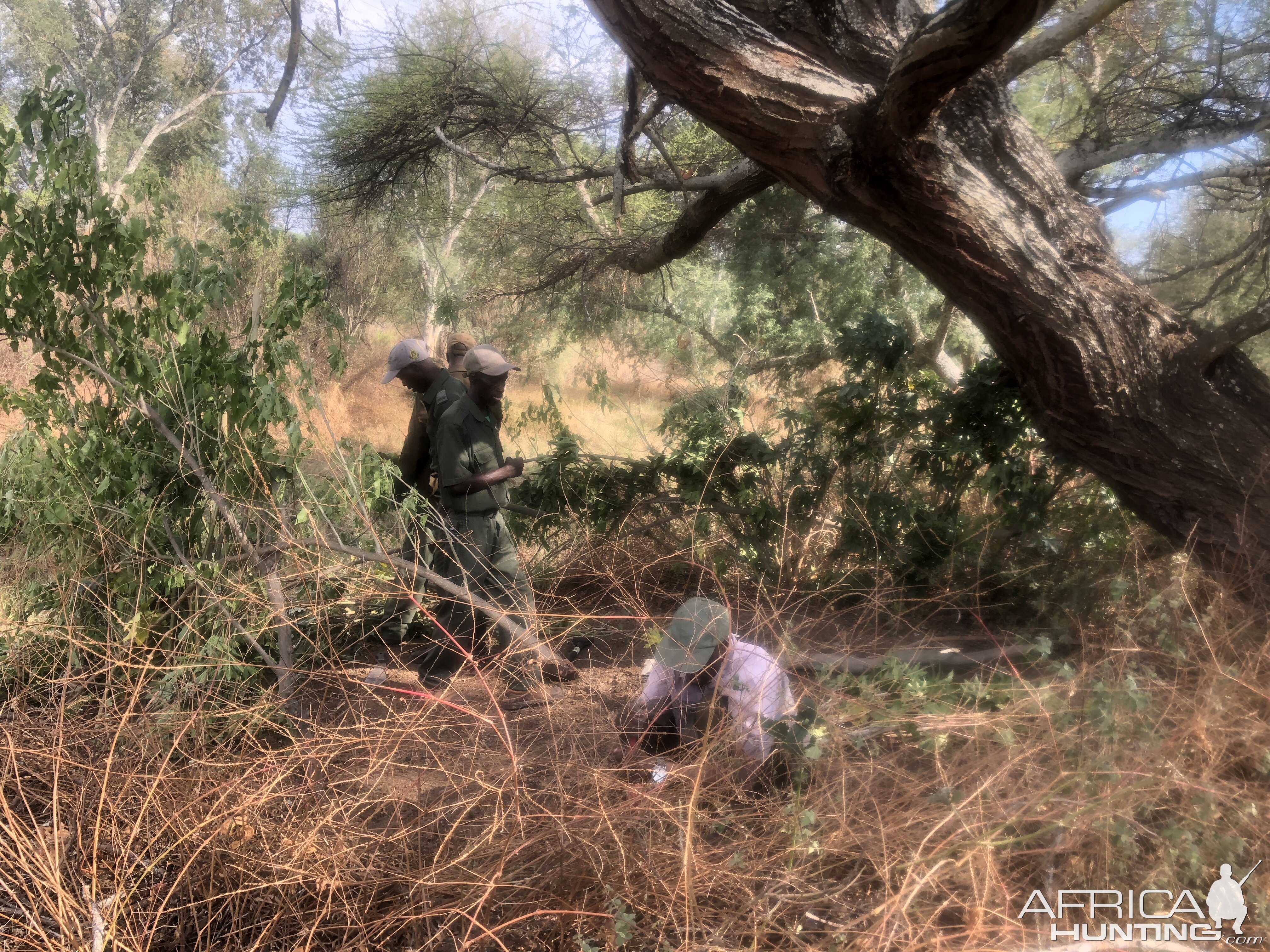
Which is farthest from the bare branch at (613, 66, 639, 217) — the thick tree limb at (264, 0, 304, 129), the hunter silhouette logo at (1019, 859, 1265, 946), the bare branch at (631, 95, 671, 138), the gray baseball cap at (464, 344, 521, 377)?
the hunter silhouette logo at (1019, 859, 1265, 946)

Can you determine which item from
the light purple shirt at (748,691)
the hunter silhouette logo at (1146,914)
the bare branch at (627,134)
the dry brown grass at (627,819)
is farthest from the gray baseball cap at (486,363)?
the hunter silhouette logo at (1146,914)

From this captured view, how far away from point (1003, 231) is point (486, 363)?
2.45m

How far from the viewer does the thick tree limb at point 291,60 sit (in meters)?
4.11

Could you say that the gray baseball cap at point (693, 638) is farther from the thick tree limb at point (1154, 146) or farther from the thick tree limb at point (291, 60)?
the thick tree limb at point (1154, 146)

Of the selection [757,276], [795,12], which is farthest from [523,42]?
[795,12]

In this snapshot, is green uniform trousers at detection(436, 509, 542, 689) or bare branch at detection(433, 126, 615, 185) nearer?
green uniform trousers at detection(436, 509, 542, 689)

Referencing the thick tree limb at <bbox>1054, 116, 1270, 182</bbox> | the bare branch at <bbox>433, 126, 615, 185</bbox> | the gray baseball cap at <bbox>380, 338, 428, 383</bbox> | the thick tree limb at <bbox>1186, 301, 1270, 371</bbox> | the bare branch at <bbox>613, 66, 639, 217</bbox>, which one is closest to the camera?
the thick tree limb at <bbox>1186, 301, 1270, 371</bbox>

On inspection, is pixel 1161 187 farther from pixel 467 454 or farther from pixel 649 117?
pixel 467 454

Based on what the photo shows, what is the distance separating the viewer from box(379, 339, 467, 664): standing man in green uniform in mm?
4316

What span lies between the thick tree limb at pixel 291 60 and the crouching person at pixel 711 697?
325 centimetres

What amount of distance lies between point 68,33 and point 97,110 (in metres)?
1.75

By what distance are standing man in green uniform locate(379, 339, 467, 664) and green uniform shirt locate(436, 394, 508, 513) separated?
0.26ft

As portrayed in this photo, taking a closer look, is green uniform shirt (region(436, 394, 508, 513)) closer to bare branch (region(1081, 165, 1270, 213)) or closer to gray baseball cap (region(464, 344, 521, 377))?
gray baseball cap (region(464, 344, 521, 377))

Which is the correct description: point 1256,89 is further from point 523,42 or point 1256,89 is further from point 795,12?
point 523,42
